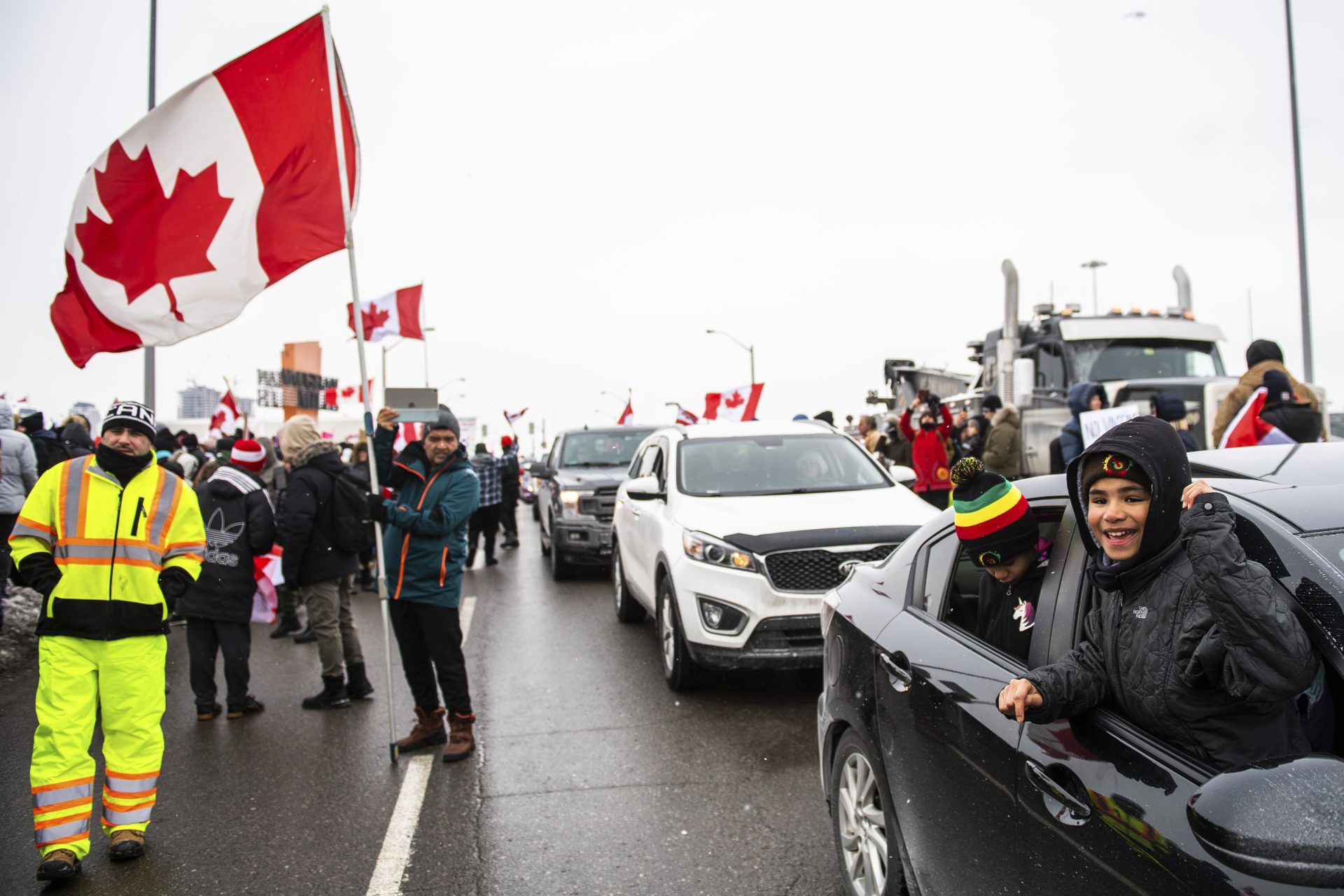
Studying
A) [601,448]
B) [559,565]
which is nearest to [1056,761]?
[559,565]

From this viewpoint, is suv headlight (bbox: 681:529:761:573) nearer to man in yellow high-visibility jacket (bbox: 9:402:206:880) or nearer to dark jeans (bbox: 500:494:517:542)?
man in yellow high-visibility jacket (bbox: 9:402:206:880)

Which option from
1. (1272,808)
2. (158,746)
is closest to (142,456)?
(158,746)

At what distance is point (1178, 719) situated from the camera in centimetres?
199

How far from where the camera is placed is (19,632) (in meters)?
9.07

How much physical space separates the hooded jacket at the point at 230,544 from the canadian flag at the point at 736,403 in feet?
43.5

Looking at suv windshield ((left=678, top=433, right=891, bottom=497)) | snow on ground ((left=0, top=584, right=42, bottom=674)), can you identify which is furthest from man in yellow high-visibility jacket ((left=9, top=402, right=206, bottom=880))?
snow on ground ((left=0, top=584, right=42, bottom=674))

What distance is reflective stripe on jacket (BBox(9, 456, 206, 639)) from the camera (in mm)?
4332

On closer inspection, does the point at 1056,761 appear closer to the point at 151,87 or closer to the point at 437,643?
the point at 437,643

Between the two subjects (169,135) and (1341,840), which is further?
(169,135)

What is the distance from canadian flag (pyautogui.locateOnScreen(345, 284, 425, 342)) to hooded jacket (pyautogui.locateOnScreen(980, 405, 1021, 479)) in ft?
41.5

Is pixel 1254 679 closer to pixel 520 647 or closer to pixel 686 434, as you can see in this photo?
pixel 686 434

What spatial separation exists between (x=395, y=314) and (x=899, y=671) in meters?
18.7

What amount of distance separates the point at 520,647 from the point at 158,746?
4339mm

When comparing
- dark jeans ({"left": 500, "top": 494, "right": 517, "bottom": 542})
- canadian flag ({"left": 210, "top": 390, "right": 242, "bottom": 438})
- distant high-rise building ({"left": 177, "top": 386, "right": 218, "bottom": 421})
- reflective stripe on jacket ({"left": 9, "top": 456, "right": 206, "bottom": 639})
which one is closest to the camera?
reflective stripe on jacket ({"left": 9, "top": 456, "right": 206, "bottom": 639})
